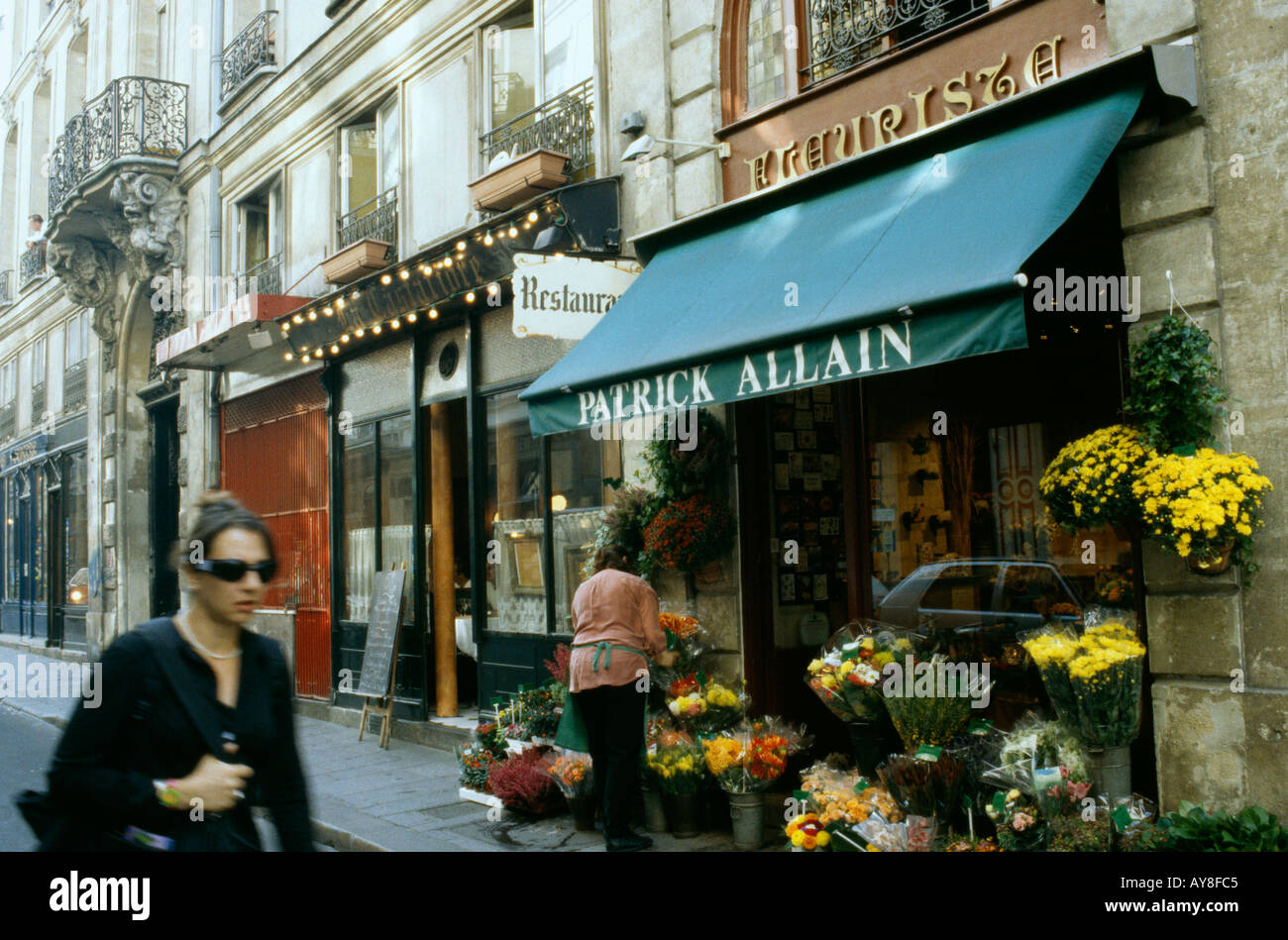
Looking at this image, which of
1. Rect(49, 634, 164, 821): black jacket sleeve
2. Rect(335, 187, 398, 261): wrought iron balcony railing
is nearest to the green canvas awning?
Rect(49, 634, 164, 821): black jacket sleeve

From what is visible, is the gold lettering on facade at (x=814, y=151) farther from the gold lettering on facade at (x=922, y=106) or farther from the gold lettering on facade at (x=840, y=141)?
the gold lettering on facade at (x=922, y=106)

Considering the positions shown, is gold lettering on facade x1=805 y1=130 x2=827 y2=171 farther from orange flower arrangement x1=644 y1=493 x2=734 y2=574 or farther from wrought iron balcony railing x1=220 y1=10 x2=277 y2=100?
wrought iron balcony railing x1=220 y1=10 x2=277 y2=100

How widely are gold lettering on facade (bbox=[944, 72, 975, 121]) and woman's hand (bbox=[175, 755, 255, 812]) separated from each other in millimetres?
5313

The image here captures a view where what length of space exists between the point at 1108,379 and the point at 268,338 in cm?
980

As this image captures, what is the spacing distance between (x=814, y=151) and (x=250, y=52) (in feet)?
35.9

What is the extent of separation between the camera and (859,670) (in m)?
6.12

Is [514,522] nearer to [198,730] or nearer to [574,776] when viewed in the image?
[574,776]

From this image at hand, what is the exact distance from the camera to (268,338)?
12.8m

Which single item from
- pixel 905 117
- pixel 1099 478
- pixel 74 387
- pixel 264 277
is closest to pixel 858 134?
pixel 905 117

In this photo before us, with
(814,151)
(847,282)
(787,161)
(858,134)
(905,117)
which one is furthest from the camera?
(787,161)

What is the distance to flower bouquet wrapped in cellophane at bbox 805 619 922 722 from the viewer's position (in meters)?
6.12

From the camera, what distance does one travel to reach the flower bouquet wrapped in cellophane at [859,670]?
6.12m

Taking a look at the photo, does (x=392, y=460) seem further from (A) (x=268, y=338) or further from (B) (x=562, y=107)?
(B) (x=562, y=107)

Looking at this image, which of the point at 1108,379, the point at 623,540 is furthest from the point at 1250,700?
the point at 623,540
